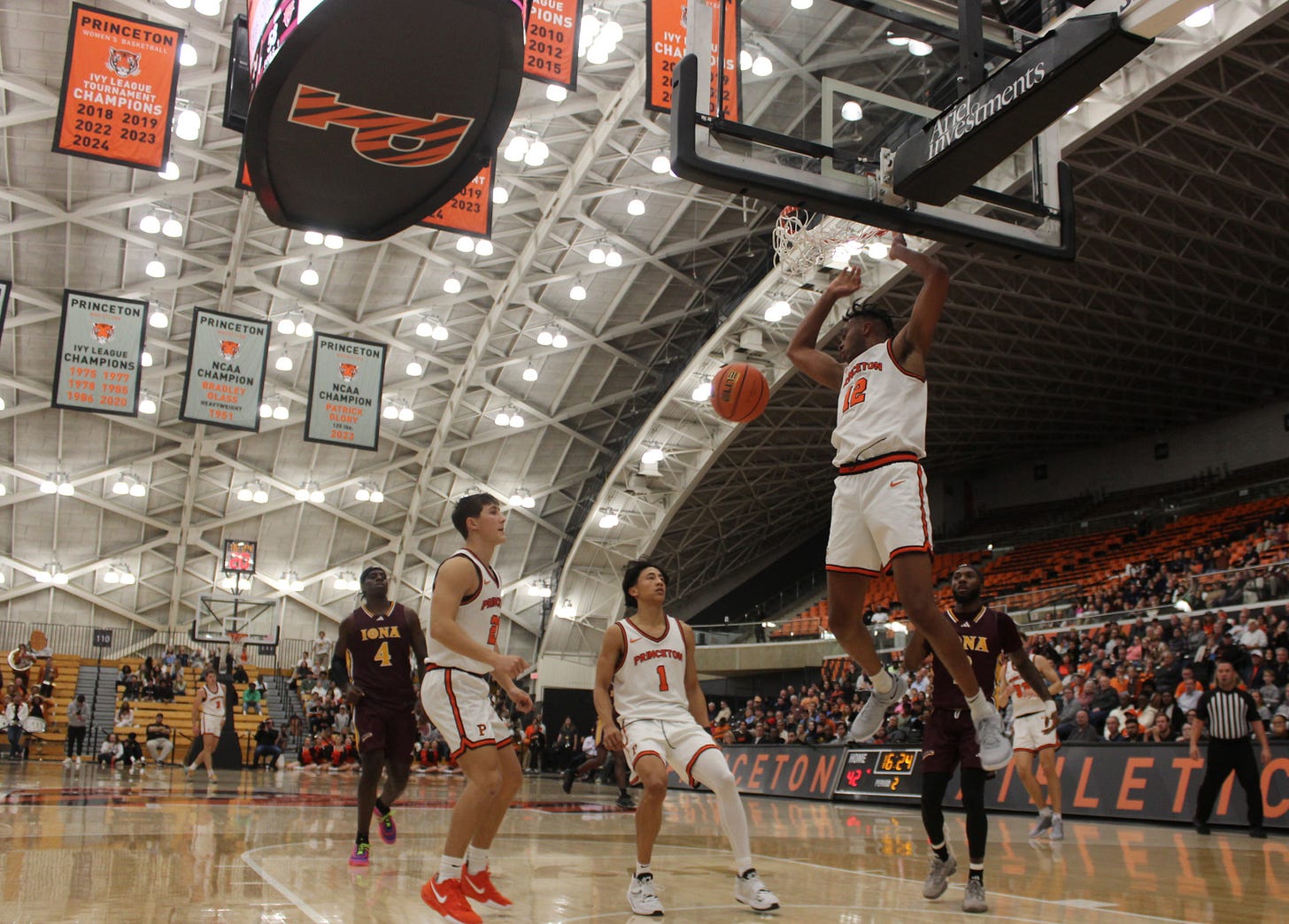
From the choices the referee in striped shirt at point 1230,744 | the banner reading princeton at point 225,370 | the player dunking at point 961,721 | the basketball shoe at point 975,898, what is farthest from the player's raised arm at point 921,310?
the banner reading princeton at point 225,370

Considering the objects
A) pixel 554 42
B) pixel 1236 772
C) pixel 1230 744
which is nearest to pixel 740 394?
pixel 1230 744

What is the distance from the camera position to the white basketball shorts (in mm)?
4488

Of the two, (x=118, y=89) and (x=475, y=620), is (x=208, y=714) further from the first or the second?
(x=475, y=620)

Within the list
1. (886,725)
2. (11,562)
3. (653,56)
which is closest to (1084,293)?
(886,725)

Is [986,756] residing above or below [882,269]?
below

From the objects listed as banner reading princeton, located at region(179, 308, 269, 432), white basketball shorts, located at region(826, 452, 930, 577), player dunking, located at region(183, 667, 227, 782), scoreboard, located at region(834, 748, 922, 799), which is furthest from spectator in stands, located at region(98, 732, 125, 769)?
white basketball shorts, located at region(826, 452, 930, 577)

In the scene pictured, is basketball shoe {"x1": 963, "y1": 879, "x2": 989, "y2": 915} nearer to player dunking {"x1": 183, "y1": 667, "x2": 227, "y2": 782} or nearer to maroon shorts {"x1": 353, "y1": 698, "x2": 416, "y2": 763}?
maroon shorts {"x1": 353, "y1": 698, "x2": 416, "y2": 763}

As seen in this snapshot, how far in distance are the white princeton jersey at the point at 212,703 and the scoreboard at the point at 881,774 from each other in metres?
9.80

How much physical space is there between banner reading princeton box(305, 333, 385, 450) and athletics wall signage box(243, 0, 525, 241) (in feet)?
51.8

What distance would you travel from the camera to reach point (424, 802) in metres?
12.8

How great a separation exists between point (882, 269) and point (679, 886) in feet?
54.3

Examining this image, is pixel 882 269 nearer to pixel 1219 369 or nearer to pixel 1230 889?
pixel 1219 369

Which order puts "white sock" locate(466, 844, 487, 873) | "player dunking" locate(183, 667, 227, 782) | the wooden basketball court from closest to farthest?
1. the wooden basketball court
2. "white sock" locate(466, 844, 487, 873)
3. "player dunking" locate(183, 667, 227, 782)

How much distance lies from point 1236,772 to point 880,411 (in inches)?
282
